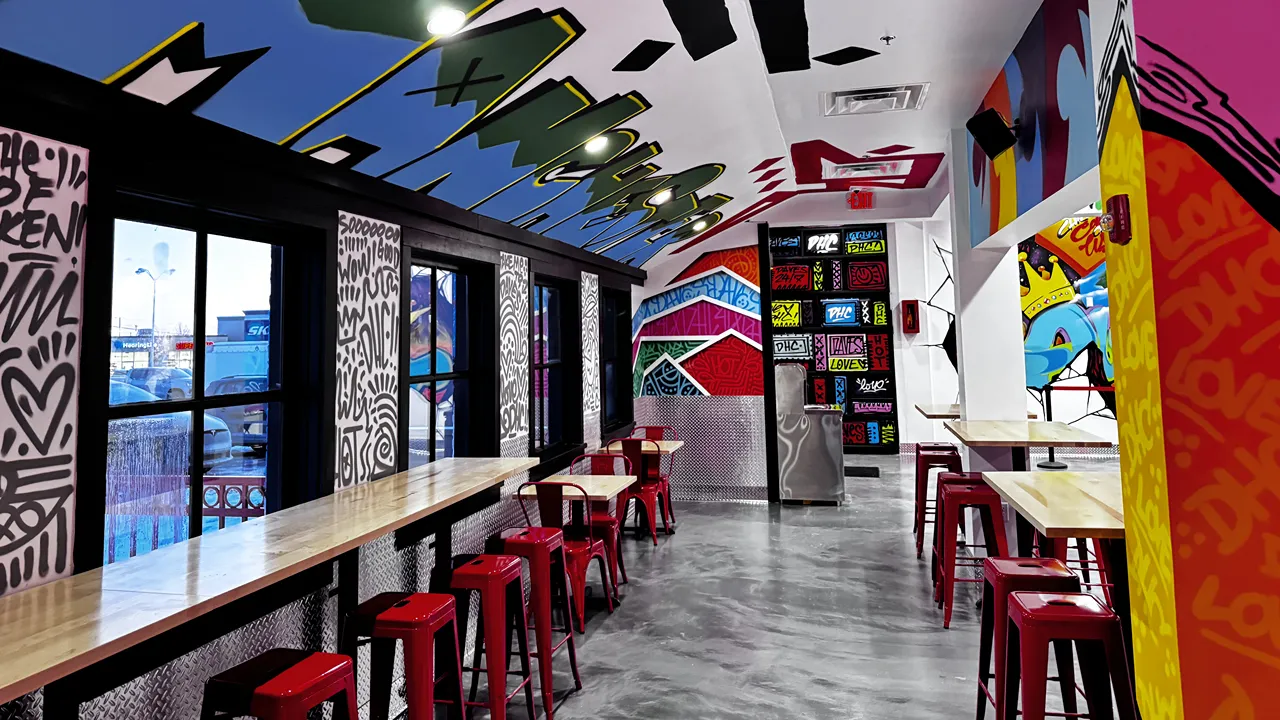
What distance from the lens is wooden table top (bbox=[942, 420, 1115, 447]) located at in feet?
11.6

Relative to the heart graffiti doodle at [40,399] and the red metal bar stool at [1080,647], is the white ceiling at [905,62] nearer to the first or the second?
the red metal bar stool at [1080,647]

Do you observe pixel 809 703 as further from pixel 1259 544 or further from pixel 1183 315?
pixel 1183 315

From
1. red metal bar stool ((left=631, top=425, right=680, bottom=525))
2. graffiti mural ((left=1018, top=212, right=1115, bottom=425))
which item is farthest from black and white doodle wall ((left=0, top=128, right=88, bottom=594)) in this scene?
graffiti mural ((left=1018, top=212, right=1115, bottom=425))

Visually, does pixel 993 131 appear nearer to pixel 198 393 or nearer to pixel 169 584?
pixel 198 393

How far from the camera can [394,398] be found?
2.89 m

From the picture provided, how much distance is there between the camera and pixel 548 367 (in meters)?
5.20

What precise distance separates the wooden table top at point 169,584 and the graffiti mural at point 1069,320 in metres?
8.14

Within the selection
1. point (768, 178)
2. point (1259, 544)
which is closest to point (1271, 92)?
point (1259, 544)

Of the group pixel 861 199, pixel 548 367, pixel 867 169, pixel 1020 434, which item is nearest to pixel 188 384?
pixel 548 367

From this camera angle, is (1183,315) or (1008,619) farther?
(1008,619)

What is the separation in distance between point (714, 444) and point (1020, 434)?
3.59m

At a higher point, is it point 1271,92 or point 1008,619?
point 1271,92

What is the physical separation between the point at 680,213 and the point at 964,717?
13.9 feet

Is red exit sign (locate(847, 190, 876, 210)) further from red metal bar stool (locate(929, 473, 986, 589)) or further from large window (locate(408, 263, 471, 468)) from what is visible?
large window (locate(408, 263, 471, 468))
